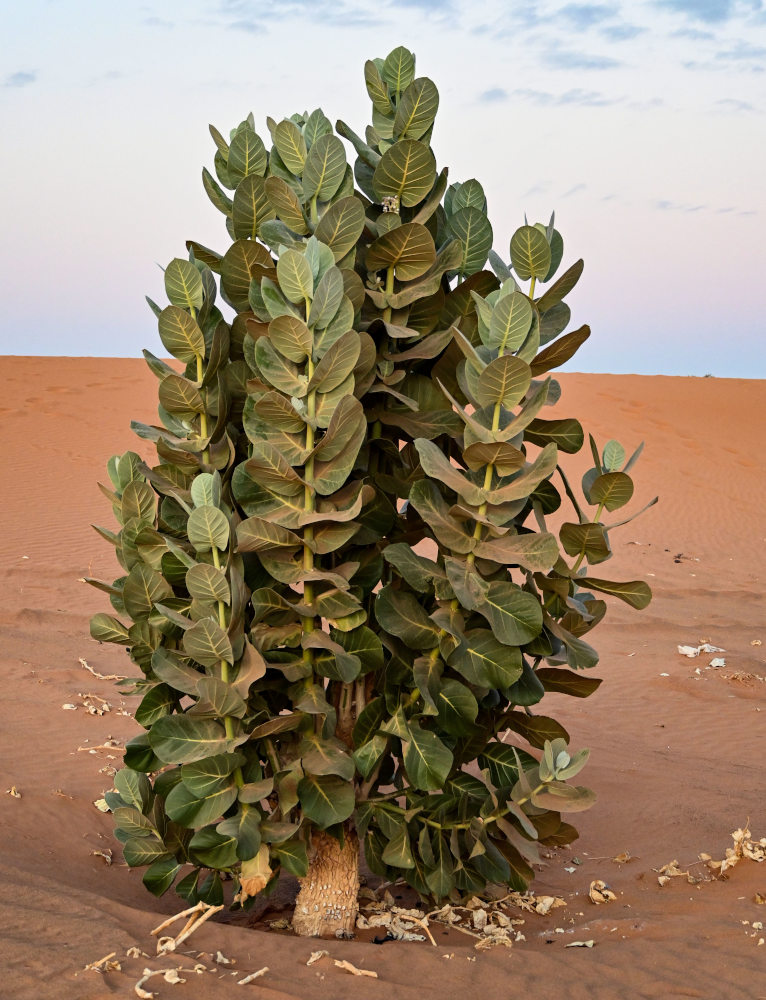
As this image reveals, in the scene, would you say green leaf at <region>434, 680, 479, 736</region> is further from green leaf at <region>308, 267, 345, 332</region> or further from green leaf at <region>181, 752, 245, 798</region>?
green leaf at <region>308, 267, 345, 332</region>

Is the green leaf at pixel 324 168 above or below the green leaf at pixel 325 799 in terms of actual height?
above

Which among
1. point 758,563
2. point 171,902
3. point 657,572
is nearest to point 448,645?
point 171,902

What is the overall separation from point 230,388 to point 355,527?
84 cm

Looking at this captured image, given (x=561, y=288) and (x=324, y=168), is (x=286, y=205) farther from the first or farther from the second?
(x=561, y=288)

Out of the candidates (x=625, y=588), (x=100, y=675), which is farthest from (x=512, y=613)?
(x=100, y=675)

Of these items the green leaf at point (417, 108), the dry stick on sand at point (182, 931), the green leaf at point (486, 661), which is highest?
the green leaf at point (417, 108)

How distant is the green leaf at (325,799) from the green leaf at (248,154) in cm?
237

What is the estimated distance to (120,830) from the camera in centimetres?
425

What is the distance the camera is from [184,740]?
353cm

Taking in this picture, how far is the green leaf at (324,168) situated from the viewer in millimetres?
3588

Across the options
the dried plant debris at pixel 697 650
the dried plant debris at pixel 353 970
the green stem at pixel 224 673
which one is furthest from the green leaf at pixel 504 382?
the dried plant debris at pixel 697 650

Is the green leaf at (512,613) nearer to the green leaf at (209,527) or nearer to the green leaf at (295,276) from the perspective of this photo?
the green leaf at (209,527)

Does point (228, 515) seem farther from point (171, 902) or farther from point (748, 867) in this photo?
point (748, 867)

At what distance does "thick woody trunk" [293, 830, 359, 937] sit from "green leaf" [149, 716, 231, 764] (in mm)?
805
